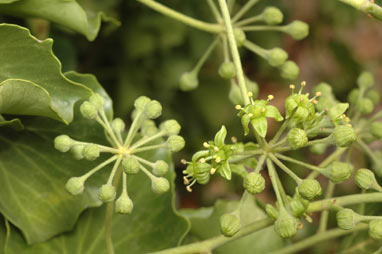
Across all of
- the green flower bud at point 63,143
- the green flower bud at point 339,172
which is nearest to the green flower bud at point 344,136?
the green flower bud at point 339,172

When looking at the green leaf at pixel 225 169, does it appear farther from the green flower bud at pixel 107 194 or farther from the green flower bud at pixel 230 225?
the green flower bud at pixel 107 194

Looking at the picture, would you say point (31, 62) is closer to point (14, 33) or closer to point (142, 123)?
point (14, 33)

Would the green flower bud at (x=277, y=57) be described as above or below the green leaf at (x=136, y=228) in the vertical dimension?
above

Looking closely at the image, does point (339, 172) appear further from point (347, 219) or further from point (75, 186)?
point (75, 186)

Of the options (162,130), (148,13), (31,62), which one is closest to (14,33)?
(31,62)

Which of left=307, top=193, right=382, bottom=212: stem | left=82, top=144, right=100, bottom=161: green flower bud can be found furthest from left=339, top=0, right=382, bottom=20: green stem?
left=82, top=144, right=100, bottom=161: green flower bud

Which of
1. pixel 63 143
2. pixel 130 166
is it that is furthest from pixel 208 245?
pixel 63 143
